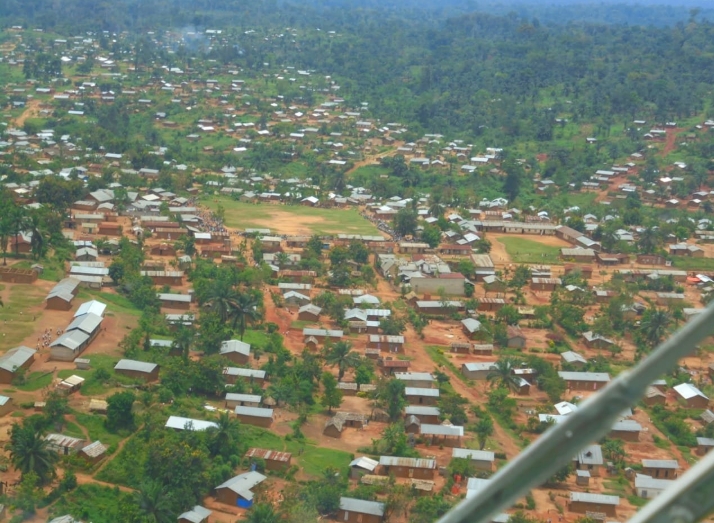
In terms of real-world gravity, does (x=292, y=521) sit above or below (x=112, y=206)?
above

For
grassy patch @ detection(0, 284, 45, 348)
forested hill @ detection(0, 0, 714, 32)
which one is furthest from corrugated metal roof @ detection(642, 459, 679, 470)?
forested hill @ detection(0, 0, 714, 32)

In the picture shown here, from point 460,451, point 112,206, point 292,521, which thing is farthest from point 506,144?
point 292,521

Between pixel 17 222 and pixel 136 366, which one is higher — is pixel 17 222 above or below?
above

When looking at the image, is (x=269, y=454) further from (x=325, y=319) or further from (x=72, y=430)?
(x=325, y=319)

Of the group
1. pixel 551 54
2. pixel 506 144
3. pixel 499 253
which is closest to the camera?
pixel 499 253

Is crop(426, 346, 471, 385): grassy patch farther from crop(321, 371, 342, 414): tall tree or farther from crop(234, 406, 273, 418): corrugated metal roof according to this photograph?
crop(234, 406, 273, 418): corrugated metal roof

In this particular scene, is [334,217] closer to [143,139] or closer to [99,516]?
[143,139]

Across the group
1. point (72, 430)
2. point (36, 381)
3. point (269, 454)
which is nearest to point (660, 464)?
point (269, 454)
